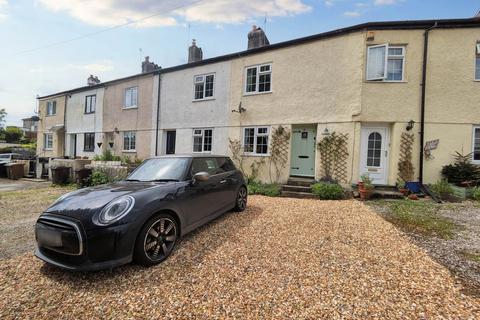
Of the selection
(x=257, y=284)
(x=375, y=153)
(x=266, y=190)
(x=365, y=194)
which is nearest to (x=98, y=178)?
(x=266, y=190)

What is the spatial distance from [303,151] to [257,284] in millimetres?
7953

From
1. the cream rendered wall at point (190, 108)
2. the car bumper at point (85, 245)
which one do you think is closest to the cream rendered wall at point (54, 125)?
the cream rendered wall at point (190, 108)

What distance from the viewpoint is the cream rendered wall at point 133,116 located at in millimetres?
14391

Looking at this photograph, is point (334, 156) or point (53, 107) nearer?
point (334, 156)

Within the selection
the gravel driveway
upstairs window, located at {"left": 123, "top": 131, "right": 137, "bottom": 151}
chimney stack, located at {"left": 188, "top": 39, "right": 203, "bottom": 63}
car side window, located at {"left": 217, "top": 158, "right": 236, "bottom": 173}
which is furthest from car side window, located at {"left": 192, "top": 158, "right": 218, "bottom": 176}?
upstairs window, located at {"left": 123, "top": 131, "right": 137, "bottom": 151}

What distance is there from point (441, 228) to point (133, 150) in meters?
15.2

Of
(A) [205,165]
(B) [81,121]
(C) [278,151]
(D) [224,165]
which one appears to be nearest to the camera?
(A) [205,165]

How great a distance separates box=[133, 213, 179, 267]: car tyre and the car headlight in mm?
344

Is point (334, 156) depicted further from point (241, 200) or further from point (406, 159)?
point (241, 200)

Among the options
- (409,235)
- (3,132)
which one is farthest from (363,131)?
(3,132)

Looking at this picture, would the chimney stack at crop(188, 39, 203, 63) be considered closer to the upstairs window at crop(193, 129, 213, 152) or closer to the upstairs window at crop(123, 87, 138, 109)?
the upstairs window at crop(123, 87, 138, 109)

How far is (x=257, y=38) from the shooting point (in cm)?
1162

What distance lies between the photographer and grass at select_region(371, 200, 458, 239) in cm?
471

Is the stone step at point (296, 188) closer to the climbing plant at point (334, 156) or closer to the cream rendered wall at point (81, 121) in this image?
the climbing plant at point (334, 156)
